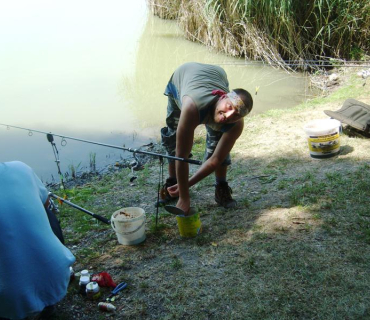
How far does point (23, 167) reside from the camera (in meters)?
1.86

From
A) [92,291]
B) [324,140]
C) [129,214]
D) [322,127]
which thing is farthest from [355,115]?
[92,291]

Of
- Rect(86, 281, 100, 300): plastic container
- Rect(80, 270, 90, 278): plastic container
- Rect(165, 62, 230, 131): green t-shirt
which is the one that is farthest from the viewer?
Rect(165, 62, 230, 131): green t-shirt

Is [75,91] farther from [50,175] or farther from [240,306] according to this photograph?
[240,306]

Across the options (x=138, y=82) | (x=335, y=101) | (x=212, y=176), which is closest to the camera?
(x=212, y=176)

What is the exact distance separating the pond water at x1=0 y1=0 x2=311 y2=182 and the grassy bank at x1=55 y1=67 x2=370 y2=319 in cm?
184

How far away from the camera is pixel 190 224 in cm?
282

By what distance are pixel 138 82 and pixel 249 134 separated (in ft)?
10.9

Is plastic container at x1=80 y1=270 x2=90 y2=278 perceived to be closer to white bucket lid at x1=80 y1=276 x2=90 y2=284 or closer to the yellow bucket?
white bucket lid at x1=80 y1=276 x2=90 y2=284

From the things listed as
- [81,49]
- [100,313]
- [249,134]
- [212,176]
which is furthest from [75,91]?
[100,313]

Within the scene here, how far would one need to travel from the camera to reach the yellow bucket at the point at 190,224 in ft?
9.15

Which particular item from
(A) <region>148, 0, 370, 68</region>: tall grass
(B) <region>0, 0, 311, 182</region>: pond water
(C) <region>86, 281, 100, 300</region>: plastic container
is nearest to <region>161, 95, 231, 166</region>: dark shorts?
(C) <region>86, 281, 100, 300</region>: plastic container

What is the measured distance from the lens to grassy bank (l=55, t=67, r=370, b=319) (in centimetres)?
218

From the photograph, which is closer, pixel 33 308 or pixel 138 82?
pixel 33 308

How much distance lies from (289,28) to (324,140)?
4.13 meters
